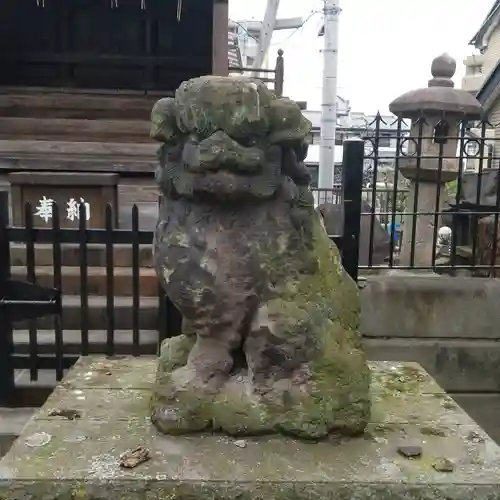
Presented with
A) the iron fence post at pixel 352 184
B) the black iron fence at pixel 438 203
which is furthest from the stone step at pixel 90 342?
the black iron fence at pixel 438 203

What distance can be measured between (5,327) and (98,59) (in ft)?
14.2

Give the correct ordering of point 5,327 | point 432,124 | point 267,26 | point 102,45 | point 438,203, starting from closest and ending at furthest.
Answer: point 5,327, point 438,203, point 432,124, point 102,45, point 267,26

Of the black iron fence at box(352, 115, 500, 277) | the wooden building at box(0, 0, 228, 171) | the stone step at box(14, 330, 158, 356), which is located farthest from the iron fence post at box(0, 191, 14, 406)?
the wooden building at box(0, 0, 228, 171)

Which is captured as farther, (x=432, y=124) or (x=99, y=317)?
(x=432, y=124)

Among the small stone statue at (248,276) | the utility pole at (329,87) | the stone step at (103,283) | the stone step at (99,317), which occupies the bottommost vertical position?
the stone step at (99,317)

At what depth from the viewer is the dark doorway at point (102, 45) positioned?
6.69m

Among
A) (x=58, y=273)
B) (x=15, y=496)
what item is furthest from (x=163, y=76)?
(x=15, y=496)

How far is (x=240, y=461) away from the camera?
176 centimetres

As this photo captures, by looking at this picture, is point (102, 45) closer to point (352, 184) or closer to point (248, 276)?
point (352, 184)

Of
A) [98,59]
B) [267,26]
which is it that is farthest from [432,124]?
[267,26]

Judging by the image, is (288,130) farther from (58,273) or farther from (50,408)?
(58,273)

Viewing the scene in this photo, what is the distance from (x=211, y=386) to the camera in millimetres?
1902

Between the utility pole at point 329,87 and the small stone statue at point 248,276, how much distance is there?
268 inches

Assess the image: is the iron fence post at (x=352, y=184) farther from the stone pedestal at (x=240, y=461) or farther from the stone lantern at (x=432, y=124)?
the stone lantern at (x=432, y=124)
